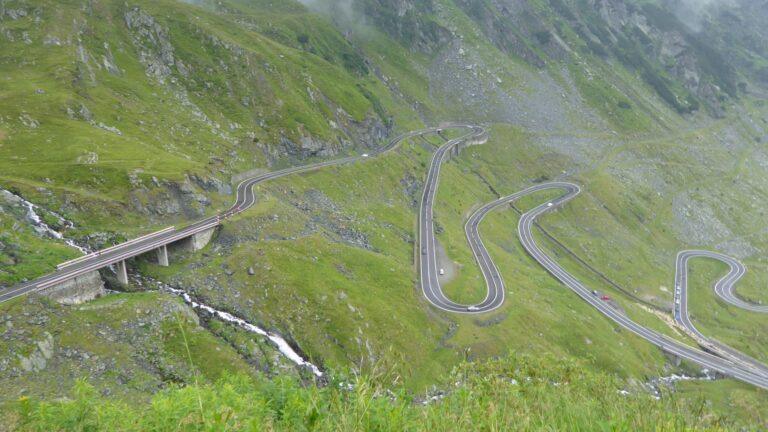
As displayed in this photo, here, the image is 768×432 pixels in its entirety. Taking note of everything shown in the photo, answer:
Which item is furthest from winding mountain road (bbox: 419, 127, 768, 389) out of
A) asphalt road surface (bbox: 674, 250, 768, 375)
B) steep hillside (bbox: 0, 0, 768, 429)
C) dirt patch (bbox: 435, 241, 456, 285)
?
steep hillside (bbox: 0, 0, 768, 429)

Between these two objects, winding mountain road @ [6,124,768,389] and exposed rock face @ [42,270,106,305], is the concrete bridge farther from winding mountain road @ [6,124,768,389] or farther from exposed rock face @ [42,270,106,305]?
winding mountain road @ [6,124,768,389]

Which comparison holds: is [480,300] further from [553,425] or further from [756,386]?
[553,425]

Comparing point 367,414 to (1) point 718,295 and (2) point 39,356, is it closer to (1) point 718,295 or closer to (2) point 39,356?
(2) point 39,356

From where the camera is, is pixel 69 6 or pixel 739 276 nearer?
pixel 69 6

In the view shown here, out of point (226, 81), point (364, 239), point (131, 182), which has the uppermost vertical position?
point (226, 81)

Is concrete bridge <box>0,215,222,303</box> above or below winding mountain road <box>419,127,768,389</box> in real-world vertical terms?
above

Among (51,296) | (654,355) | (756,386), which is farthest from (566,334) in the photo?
(51,296)
